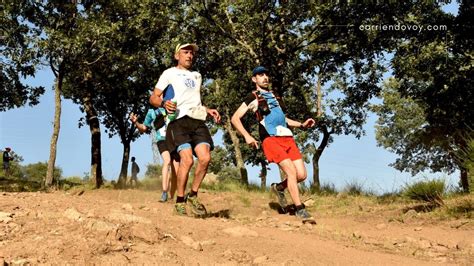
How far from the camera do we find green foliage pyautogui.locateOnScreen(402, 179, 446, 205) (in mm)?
7727

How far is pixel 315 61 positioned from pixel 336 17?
6.61 feet

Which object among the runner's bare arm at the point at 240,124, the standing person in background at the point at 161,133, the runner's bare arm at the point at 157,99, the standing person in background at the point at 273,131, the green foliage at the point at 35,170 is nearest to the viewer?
the runner's bare arm at the point at 157,99

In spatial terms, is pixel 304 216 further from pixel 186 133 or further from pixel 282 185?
pixel 186 133

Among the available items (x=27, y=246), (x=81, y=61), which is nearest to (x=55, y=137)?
(x=81, y=61)

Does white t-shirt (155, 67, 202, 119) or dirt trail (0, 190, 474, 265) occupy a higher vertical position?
white t-shirt (155, 67, 202, 119)

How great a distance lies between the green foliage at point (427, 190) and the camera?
7.73 meters

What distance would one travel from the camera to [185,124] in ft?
18.6

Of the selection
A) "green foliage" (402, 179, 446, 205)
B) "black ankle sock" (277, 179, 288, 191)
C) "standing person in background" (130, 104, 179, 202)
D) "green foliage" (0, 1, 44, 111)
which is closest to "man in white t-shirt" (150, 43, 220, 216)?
"black ankle sock" (277, 179, 288, 191)

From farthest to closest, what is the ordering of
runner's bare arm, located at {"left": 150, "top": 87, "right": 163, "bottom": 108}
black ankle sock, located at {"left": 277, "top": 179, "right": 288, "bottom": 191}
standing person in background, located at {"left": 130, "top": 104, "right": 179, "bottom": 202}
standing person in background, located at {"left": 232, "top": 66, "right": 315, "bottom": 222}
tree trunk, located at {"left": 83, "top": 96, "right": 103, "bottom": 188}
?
tree trunk, located at {"left": 83, "top": 96, "right": 103, "bottom": 188} → standing person in background, located at {"left": 130, "top": 104, "right": 179, "bottom": 202} → black ankle sock, located at {"left": 277, "top": 179, "right": 288, "bottom": 191} → standing person in background, located at {"left": 232, "top": 66, "right": 315, "bottom": 222} → runner's bare arm, located at {"left": 150, "top": 87, "right": 163, "bottom": 108}

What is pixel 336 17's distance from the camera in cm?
1317

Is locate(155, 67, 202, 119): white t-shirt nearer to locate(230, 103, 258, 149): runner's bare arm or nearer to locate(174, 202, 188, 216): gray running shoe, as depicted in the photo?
locate(230, 103, 258, 149): runner's bare arm

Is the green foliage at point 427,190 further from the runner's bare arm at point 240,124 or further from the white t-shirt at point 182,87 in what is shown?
the white t-shirt at point 182,87

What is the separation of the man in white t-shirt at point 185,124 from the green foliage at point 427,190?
401 cm

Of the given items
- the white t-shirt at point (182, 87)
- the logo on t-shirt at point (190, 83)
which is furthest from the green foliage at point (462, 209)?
the logo on t-shirt at point (190, 83)
